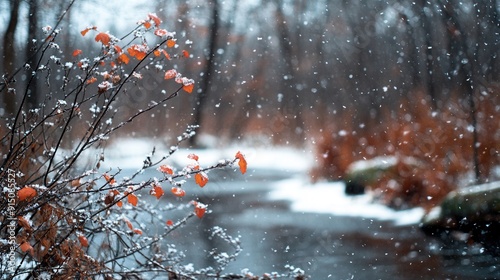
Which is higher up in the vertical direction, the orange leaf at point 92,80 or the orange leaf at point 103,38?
the orange leaf at point 103,38

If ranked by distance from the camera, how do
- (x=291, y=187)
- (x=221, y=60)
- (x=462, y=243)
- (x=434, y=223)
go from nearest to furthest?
(x=462, y=243) → (x=434, y=223) → (x=291, y=187) → (x=221, y=60)

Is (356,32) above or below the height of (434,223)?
above

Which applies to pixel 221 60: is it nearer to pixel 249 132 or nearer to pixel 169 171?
pixel 249 132

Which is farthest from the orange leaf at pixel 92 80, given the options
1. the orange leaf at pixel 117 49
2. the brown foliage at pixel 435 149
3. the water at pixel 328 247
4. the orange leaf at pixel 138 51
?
the brown foliage at pixel 435 149

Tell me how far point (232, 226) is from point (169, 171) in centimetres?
646

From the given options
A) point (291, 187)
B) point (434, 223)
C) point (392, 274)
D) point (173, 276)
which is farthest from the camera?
point (291, 187)

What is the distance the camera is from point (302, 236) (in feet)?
29.3

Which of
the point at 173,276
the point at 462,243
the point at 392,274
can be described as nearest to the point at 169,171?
the point at 173,276

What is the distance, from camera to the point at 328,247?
8102 mm

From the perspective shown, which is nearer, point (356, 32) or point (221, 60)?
point (356, 32)

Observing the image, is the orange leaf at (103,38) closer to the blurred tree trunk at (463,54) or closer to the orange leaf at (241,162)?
the orange leaf at (241,162)

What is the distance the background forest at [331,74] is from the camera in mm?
10617

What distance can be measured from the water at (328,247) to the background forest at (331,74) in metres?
2.02

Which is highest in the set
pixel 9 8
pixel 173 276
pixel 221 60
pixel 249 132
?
pixel 221 60
